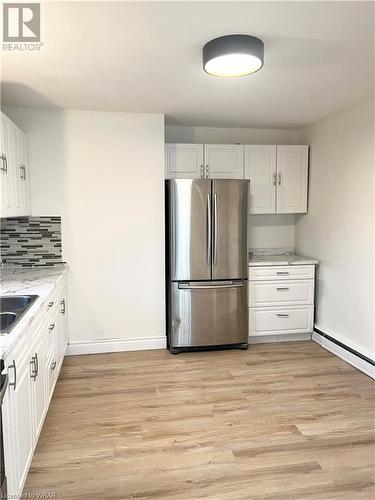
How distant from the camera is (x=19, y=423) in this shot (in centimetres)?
180

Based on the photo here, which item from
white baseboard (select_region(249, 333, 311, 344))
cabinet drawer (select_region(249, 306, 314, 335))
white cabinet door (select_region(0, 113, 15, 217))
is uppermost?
white cabinet door (select_region(0, 113, 15, 217))

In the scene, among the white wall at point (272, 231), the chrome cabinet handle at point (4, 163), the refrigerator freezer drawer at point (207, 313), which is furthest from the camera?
the white wall at point (272, 231)

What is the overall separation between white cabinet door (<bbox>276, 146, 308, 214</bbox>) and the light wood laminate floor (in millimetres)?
1738

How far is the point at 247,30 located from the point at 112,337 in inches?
118

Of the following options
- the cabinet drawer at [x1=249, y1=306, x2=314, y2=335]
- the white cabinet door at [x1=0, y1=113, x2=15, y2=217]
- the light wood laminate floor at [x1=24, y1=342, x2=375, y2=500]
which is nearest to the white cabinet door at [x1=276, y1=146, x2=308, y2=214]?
the cabinet drawer at [x1=249, y1=306, x2=314, y2=335]

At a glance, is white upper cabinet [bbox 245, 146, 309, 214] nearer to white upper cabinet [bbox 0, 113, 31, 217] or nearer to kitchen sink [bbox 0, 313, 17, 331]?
white upper cabinet [bbox 0, 113, 31, 217]

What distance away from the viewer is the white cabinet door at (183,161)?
4.09 meters

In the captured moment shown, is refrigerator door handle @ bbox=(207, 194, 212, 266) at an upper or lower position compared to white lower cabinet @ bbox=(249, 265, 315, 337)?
upper

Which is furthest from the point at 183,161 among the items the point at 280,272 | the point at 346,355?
the point at 346,355

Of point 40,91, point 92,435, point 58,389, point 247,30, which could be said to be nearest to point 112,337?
point 58,389

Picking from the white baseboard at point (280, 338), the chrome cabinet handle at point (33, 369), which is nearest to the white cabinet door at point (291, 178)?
the white baseboard at point (280, 338)

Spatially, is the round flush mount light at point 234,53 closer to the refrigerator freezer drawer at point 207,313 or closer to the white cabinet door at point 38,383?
the white cabinet door at point 38,383

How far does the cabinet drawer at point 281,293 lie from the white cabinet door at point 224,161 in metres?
1.22

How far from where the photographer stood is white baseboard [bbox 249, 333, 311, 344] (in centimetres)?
423
